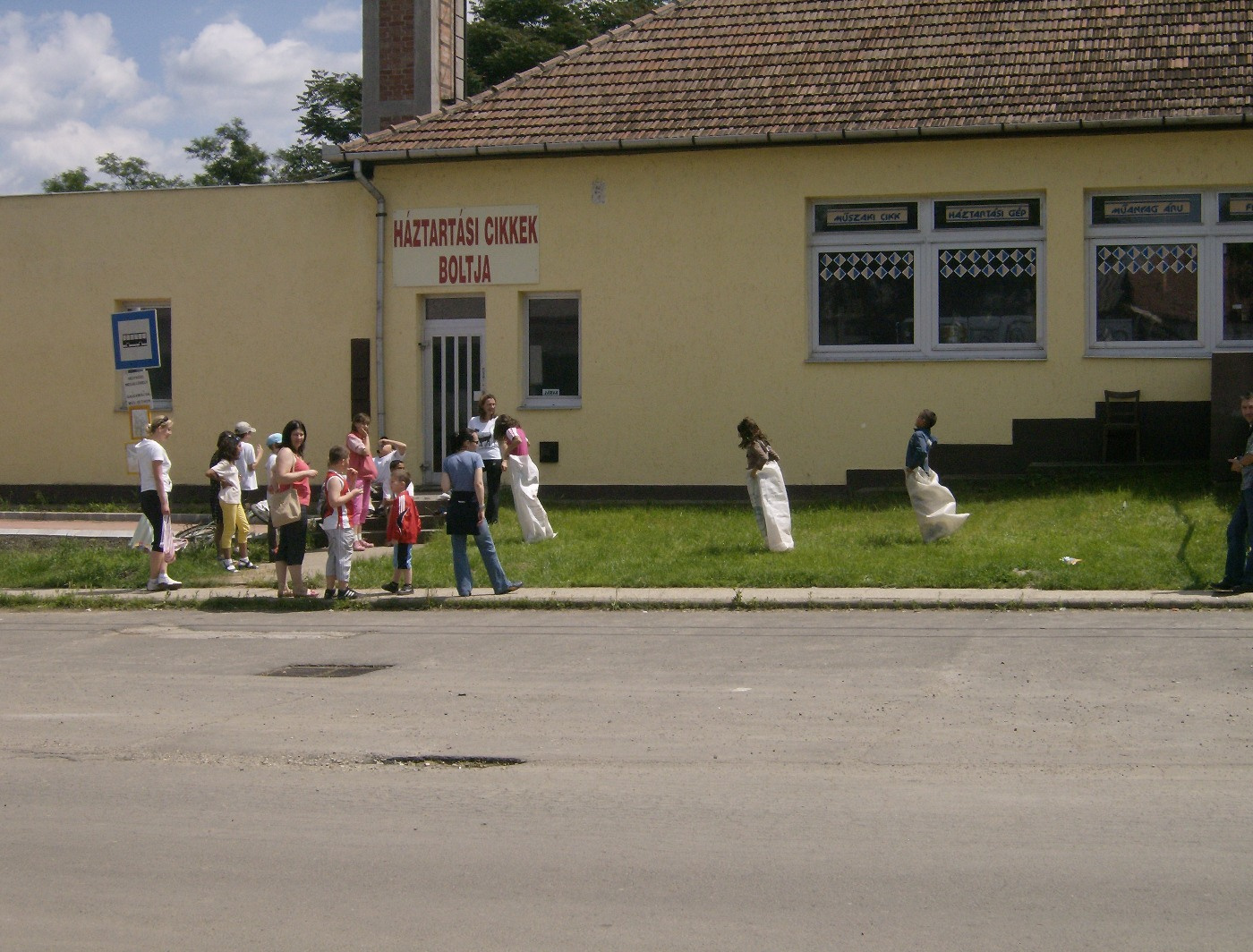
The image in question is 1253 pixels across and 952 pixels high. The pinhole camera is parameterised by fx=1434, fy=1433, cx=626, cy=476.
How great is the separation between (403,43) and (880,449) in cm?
949

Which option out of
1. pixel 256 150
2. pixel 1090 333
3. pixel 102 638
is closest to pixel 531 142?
pixel 1090 333

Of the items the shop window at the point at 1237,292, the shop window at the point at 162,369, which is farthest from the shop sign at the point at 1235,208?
the shop window at the point at 162,369

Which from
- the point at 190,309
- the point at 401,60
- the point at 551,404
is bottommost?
the point at 551,404

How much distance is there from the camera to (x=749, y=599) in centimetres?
1283

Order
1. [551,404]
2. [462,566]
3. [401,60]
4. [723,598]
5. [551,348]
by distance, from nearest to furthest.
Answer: [723,598] < [462,566] < [551,404] < [551,348] < [401,60]

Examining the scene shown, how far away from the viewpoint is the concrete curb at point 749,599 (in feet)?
39.9

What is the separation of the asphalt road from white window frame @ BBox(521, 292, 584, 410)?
9.25 m

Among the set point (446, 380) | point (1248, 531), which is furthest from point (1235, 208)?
point (446, 380)

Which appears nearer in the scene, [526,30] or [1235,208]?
[1235,208]

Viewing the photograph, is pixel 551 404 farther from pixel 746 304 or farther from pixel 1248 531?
pixel 1248 531

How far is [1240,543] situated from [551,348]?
34.2 feet

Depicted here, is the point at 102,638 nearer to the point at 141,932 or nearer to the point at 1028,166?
the point at 141,932

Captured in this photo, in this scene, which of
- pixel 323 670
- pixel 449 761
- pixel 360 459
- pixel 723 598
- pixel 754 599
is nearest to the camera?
pixel 449 761

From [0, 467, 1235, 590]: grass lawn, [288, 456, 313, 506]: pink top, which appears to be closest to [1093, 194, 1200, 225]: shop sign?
[0, 467, 1235, 590]: grass lawn
